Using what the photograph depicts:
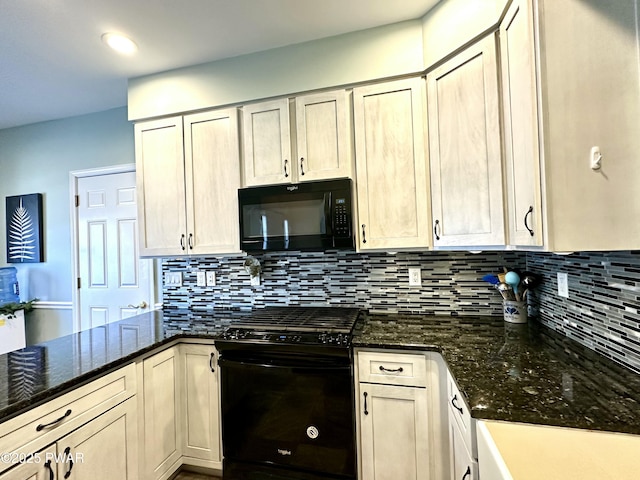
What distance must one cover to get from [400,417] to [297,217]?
1.19 m

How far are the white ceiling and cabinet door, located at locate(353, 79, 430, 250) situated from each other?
40cm

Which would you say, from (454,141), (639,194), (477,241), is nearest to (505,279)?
(477,241)

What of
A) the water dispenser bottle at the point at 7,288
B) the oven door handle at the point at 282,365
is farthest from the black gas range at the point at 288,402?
the water dispenser bottle at the point at 7,288

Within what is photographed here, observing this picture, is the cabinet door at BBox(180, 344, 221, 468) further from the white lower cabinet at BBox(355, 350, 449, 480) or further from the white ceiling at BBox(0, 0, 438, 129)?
the white ceiling at BBox(0, 0, 438, 129)

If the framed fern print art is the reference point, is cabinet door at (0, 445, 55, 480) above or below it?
below

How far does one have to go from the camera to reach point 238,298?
2.37m

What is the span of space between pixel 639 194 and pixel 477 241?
651 mm

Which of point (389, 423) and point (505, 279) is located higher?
point (505, 279)

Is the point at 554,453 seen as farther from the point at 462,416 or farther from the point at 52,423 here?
the point at 52,423

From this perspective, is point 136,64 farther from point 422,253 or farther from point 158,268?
point 422,253

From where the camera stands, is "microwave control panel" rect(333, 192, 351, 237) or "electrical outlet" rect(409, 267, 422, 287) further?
"electrical outlet" rect(409, 267, 422, 287)

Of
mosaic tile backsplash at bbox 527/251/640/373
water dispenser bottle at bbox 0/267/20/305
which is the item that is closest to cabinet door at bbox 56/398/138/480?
mosaic tile backsplash at bbox 527/251/640/373

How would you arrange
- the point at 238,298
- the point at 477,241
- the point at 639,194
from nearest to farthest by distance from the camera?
the point at 639,194 < the point at 477,241 < the point at 238,298

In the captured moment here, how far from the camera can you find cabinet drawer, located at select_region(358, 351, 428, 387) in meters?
1.50
